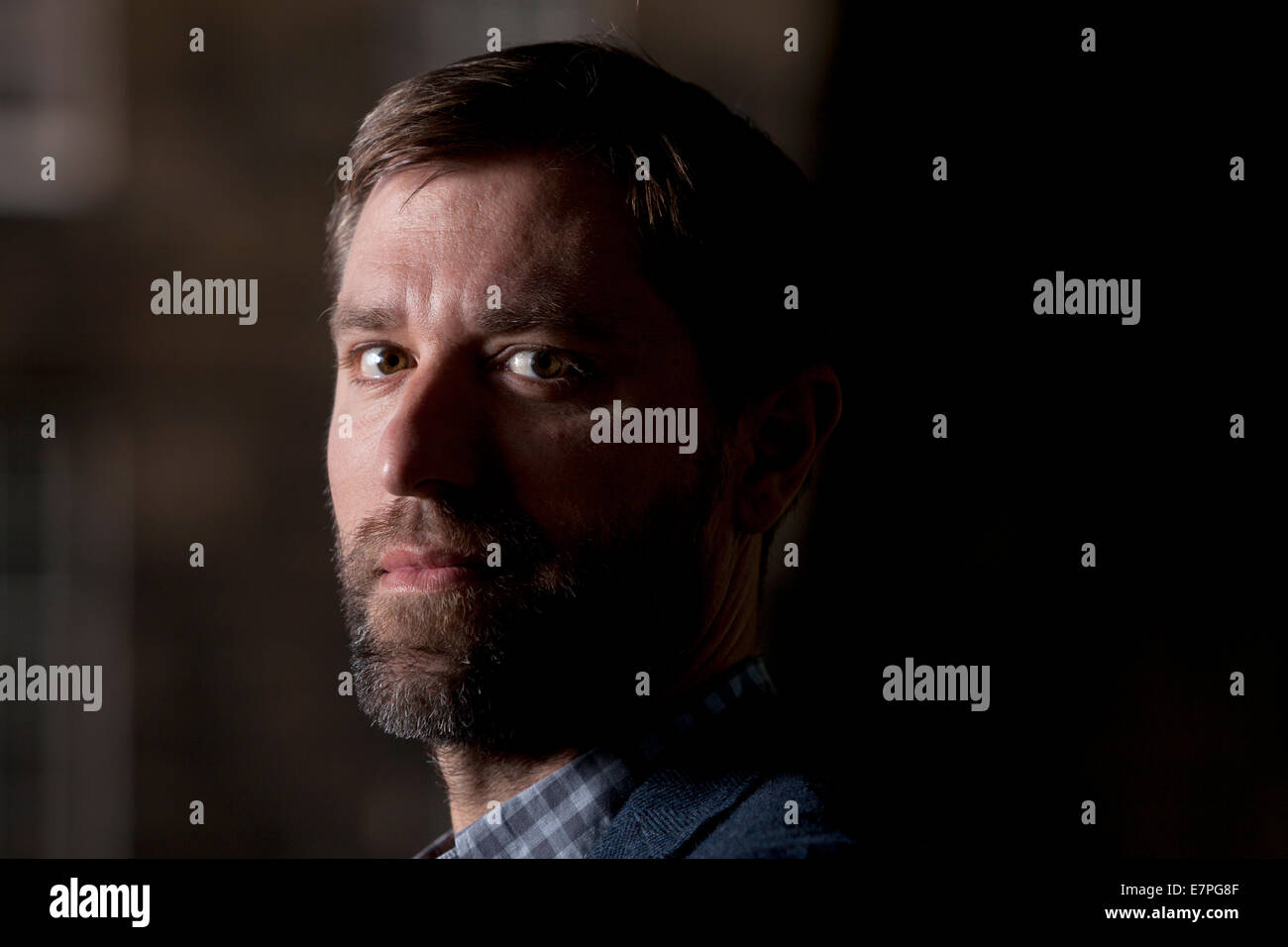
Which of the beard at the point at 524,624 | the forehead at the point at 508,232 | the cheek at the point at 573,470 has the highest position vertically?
the forehead at the point at 508,232

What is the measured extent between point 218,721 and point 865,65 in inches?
49.4

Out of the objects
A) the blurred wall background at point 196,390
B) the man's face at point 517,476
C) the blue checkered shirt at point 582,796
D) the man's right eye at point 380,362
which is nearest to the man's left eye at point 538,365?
the man's face at point 517,476

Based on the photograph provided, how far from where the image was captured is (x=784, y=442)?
1093 millimetres

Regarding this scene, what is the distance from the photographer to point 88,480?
1479 millimetres

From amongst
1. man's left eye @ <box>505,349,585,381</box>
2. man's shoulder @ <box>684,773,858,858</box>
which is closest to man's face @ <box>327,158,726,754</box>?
man's left eye @ <box>505,349,585,381</box>

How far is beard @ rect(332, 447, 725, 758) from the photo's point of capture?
0.99 meters

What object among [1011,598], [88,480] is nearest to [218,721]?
[88,480]

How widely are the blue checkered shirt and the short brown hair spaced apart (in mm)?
261

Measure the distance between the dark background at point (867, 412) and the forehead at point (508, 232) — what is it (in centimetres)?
28

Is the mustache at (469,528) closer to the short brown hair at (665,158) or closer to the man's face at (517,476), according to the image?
the man's face at (517,476)

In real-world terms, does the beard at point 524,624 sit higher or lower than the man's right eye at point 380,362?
lower

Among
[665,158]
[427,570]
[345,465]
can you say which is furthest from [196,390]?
[665,158]

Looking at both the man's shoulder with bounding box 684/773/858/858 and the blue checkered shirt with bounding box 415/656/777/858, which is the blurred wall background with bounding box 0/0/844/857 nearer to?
the blue checkered shirt with bounding box 415/656/777/858

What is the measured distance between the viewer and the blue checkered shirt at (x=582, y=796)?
99 cm
